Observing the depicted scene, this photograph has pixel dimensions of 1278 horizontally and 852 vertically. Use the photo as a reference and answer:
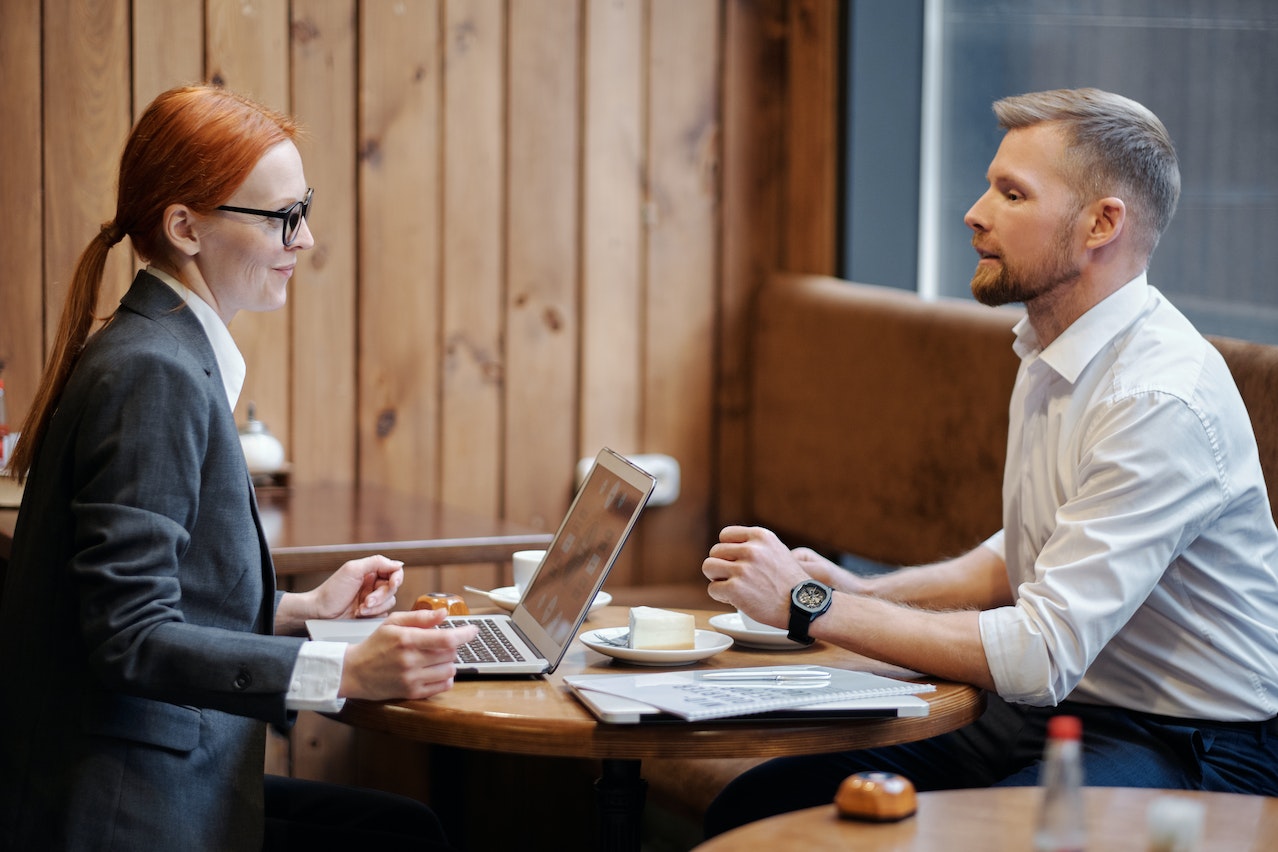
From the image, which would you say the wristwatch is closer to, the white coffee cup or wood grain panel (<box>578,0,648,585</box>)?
the white coffee cup

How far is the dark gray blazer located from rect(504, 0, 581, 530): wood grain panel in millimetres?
1890

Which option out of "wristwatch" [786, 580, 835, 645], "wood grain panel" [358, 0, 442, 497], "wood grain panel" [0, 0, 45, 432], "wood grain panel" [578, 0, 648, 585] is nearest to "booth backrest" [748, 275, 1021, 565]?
"wood grain panel" [578, 0, 648, 585]

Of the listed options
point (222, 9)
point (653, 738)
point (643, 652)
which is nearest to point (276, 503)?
point (222, 9)

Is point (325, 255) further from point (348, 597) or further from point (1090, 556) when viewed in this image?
point (1090, 556)

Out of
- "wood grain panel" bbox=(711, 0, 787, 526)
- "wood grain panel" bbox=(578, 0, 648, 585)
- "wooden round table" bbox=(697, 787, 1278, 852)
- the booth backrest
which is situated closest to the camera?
"wooden round table" bbox=(697, 787, 1278, 852)

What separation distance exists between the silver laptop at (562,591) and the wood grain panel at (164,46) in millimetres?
1613

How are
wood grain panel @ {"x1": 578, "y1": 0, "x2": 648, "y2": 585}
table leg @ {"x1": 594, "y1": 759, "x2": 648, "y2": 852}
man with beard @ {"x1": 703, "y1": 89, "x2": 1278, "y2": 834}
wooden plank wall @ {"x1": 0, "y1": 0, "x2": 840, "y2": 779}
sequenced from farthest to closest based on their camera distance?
wood grain panel @ {"x1": 578, "y1": 0, "x2": 648, "y2": 585} → wooden plank wall @ {"x1": 0, "y1": 0, "x2": 840, "y2": 779} → man with beard @ {"x1": 703, "y1": 89, "x2": 1278, "y2": 834} → table leg @ {"x1": 594, "y1": 759, "x2": 648, "y2": 852}

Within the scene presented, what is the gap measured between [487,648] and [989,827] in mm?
734

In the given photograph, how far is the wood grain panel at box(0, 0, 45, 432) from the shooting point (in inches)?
121

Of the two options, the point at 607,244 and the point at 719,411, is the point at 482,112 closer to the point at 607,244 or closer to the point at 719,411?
the point at 607,244

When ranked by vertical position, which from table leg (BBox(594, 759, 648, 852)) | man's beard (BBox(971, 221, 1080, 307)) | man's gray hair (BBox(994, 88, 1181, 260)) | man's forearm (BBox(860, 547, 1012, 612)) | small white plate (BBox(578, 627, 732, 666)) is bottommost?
table leg (BBox(594, 759, 648, 852))

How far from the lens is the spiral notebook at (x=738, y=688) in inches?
64.5

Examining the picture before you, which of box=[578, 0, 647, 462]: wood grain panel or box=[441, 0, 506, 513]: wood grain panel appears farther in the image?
box=[578, 0, 647, 462]: wood grain panel

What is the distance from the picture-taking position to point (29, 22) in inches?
121
